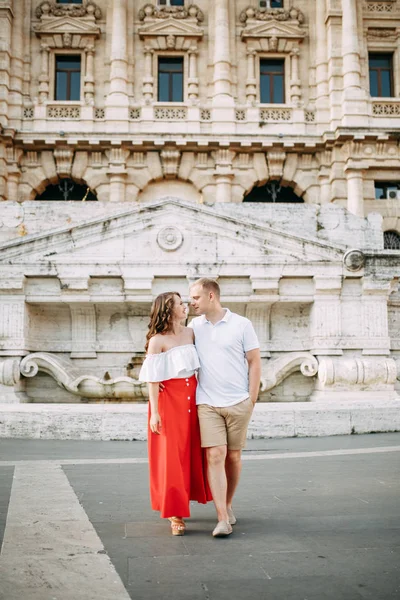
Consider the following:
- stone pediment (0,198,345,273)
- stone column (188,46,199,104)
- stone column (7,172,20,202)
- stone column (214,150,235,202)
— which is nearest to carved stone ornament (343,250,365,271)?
stone pediment (0,198,345,273)

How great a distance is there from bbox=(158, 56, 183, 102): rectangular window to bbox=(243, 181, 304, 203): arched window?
17.9 ft

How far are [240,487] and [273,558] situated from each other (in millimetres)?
2316

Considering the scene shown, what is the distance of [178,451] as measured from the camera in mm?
4703

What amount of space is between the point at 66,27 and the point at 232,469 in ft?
94.3

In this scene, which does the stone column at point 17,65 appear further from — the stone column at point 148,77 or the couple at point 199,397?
the couple at point 199,397

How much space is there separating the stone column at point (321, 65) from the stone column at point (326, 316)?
18.5 metres

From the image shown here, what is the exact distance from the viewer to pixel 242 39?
97.3 ft

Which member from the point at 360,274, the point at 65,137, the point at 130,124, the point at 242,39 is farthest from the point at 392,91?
the point at 360,274

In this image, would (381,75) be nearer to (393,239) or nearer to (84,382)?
(393,239)

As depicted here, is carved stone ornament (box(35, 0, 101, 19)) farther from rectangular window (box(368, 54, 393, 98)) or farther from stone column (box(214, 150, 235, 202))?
rectangular window (box(368, 54, 393, 98))

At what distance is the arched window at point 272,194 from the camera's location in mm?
29031

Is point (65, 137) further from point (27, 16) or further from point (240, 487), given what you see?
point (240, 487)

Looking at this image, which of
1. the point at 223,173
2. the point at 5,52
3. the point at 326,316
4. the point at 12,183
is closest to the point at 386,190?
the point at 223,173

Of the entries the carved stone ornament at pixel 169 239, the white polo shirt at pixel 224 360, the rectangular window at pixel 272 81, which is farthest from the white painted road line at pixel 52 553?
the rectangular window at pixel 272 81
